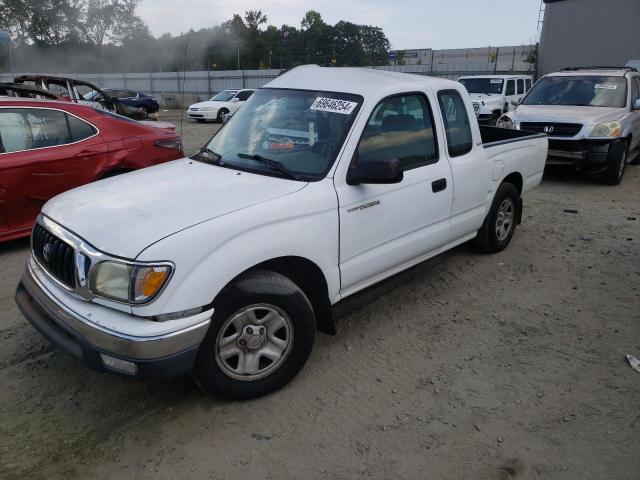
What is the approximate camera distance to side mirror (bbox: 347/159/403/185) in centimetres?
312

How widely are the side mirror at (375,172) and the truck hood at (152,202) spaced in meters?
0.35

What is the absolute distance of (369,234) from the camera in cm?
342

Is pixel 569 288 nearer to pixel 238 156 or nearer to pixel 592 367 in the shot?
pixel 592 367

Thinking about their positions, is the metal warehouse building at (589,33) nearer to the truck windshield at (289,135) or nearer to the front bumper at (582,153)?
the front bumper at (582,153)

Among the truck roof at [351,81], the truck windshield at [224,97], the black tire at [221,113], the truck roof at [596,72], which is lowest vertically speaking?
the black tire at [221,113]

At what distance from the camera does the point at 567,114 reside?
8.59 m

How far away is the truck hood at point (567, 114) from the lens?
27.5ft

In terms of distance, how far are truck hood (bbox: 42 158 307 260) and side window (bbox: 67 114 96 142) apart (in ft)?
8.06

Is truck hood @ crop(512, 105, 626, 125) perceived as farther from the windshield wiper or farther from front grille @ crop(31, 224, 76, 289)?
front grille @ crop(31, 224, 76, 289)

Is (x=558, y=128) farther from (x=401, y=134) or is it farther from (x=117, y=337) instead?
(x=117, y=337)

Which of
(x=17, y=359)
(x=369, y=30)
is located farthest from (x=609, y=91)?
(x=369, y=30)

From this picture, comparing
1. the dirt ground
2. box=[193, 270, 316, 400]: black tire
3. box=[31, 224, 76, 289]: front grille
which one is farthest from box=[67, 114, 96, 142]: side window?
box=[193, 270, 316, 400]: black tire

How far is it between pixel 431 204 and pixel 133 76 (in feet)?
133

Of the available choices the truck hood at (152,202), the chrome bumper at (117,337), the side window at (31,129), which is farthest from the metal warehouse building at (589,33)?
the chrome bumper at (117,337)
